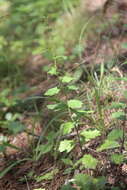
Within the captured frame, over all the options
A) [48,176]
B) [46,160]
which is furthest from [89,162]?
[46,160]

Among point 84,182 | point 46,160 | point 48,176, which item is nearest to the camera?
point 84,182

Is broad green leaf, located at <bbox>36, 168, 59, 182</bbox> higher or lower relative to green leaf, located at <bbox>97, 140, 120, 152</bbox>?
lower

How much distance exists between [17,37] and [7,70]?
1022 millimetres

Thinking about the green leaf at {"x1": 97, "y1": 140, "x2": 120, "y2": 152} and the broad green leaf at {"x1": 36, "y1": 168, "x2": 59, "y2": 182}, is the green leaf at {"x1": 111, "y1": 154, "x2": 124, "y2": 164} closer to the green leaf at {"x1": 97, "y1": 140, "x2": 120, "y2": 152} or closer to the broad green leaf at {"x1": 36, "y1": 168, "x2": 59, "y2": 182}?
the green leaf at {"x1": 97, "y1": 140, "x2": 120, "y2": 152}

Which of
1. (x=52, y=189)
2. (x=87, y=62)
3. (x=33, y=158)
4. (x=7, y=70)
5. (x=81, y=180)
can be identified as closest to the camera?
(x=81, y=180)

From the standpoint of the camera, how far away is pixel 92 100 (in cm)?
205

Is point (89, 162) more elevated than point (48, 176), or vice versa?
point (89, 162)

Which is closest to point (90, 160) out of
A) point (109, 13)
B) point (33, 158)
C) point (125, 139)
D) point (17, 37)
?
point (125, 139)

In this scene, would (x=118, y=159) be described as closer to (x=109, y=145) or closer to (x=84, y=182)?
(x=109, y=145)

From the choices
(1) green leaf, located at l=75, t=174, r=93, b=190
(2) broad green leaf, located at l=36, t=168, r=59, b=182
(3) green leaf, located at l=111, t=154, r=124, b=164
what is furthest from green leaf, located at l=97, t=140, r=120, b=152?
(2) broad green leaf, located at l=36, t=168, r=59, b=182

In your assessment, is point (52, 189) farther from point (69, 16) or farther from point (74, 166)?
point (69, 16)

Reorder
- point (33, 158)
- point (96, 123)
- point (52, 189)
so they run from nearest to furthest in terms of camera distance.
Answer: point (52, 189) → point (96, 123) → point (33, 158)

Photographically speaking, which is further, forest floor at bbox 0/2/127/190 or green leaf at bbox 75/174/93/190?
forest floor at bbox 0/2/127/190

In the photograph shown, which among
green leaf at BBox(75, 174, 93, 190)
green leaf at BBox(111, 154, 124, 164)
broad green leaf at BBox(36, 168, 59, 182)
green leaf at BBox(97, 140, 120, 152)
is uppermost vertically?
green leaf at BBox(97, 140, 120, 152)
